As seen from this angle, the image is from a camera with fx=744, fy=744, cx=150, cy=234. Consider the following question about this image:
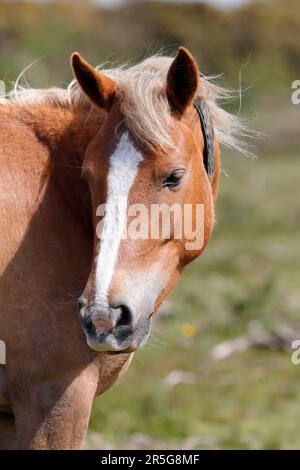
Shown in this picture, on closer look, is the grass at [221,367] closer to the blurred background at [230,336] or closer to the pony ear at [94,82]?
the blurred background at [230,336]

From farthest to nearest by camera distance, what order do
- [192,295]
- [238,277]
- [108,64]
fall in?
1. [238,277]
2. [192,295]
3. [108,64]

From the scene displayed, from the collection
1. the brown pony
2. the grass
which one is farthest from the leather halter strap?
the grass

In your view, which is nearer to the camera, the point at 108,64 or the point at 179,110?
the point at 179,110

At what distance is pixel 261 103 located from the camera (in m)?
28.9

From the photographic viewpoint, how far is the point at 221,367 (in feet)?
24.2

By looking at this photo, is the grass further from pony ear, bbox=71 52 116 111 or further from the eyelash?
pony ear, bbox=71 52 116 111

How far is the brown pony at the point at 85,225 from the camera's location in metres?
2.97

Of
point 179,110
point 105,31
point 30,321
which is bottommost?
point 30,321

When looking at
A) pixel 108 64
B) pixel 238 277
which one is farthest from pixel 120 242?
pixel 238 277

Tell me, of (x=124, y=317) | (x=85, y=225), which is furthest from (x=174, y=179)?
(x=124, y=317)

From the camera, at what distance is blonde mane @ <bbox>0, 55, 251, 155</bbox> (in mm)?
3086

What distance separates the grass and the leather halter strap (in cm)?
87

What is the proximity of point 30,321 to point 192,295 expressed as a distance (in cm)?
618
